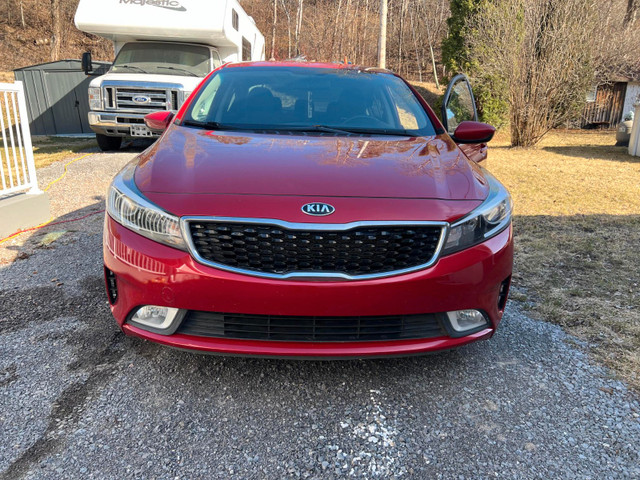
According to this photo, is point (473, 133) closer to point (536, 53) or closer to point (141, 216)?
point (141, 216)

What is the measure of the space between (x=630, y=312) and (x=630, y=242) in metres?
1.88

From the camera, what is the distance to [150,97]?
8.88 metres

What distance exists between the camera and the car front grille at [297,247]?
2010mm

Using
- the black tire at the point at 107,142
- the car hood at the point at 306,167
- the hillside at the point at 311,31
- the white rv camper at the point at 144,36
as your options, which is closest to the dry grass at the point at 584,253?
the car hood at the point at 306,167

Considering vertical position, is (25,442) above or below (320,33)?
below

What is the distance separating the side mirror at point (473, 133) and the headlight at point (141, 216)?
2.20m

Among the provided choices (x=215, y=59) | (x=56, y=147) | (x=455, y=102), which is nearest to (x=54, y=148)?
(x=56, y=147)

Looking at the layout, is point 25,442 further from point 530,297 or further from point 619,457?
point 530,297

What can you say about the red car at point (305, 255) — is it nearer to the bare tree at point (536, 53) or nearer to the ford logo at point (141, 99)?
the ford logo at point (141, 99)

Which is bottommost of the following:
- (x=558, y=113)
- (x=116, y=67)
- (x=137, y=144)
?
(x=137, y=144)

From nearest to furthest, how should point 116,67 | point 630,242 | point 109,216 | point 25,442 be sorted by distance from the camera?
point 25,442
point 109,216
point 630,242
point 116,67

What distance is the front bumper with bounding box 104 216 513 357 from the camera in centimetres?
199

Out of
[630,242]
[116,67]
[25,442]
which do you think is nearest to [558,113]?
[630,242]

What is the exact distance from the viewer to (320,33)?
85.2 feet
